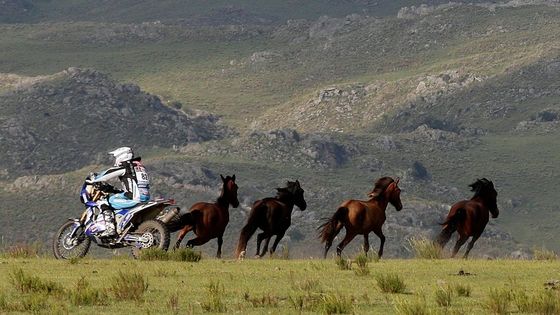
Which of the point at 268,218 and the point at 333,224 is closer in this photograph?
the point at 333,224

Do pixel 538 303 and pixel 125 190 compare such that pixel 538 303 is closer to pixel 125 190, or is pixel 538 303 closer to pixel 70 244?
pixel 125 190

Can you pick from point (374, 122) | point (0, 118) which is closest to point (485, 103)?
point (374, 122)

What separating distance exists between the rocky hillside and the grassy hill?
51 centimetres

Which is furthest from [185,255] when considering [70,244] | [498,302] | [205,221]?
[498,302]

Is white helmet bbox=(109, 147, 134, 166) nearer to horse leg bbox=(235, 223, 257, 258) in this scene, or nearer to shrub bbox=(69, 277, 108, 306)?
horse leg bbox=(235, 223, 257, 258)

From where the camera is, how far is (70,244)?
25734 mm

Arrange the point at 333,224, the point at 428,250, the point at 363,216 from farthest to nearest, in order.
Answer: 1. the point at 333,224
2. the point at 363,216
3. the point at 428,250

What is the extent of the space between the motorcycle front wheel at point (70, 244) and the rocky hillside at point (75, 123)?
372 ft

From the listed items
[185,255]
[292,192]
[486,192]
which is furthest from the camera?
[292,192]

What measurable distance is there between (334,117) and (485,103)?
17.8 meters

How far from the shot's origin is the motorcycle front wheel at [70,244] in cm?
2570

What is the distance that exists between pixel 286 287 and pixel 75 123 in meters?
134

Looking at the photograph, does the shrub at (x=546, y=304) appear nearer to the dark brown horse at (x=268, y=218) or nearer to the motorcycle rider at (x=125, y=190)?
the motorcycle rider at (x=125, y=190)

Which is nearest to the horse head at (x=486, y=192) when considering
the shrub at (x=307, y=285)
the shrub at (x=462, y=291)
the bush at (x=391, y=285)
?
the shrub at (x=307, y=285)
